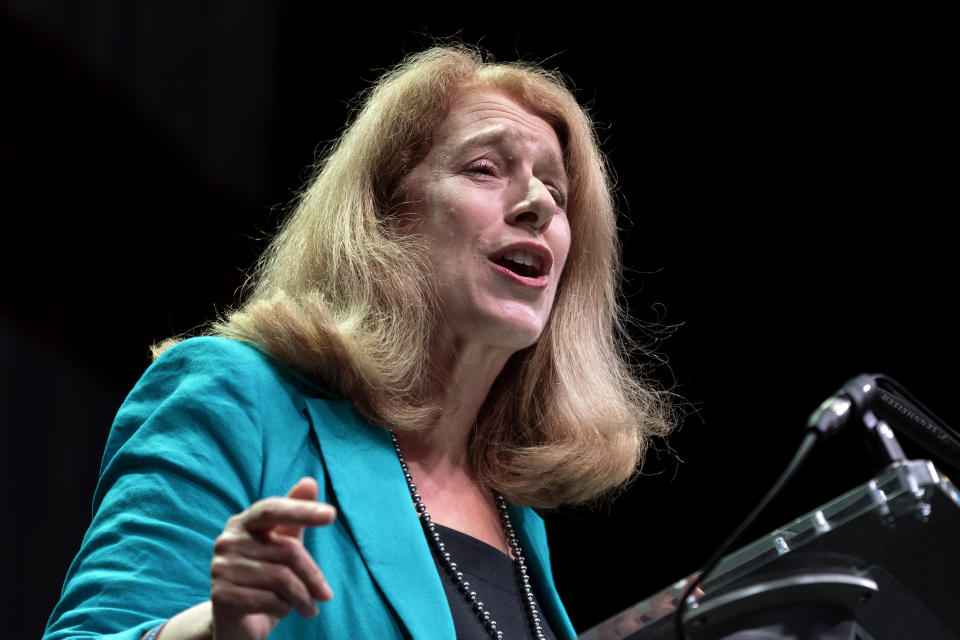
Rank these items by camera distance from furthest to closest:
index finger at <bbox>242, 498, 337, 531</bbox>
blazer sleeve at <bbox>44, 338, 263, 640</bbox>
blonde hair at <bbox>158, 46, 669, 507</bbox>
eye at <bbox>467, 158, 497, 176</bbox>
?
eye at <bbox>467, 158, 497, 176</bbox> < blonde hair at <bbox>158, 46, 669, 507</bbox> < blazer sleeve at <bbox>44, 338, 263, 640</bbox> < index finger at <bbox>242, 498, 337, 531</bbox>

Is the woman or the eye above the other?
the eye

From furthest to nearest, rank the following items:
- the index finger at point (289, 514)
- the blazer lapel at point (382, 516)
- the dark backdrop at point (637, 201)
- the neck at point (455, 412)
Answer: the dark backdrop at point (637, 201), the neck at point (455, 412), the blazer lapel at point (382, 516), the index finger at point (289, 514)

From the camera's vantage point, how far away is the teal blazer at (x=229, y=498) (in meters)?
1.14

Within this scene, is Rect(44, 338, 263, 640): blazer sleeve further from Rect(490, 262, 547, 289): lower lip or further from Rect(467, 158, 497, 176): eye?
Rect(467, 158, 497, 176): eye

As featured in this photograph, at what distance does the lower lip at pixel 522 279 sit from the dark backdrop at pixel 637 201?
2.40ft

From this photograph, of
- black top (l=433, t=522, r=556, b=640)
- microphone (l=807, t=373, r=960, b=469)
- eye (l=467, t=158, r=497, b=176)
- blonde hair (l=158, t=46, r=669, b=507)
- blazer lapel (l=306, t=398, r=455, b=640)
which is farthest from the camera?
eye (l=467, t=158, r=497, b=176)

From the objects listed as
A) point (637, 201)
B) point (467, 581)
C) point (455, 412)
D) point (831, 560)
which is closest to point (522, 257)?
point (455, 412)

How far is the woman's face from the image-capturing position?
167 cm

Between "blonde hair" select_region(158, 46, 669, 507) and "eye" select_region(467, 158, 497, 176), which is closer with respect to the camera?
"blonde hair" select_region(158, 46, 669, 507)

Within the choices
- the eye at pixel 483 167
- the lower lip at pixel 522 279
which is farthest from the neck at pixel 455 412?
the eye at pixel 483 167

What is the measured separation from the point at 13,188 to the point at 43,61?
32 centimetres

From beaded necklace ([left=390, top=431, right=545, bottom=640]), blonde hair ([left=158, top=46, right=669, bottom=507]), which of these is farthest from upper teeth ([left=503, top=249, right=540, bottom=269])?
beaded necklace ([left=390, top=431, right=545, bottom=640])

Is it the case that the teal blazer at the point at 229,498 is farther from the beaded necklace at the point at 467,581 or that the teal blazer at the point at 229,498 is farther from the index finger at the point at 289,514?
the index finger at the point at 289,514

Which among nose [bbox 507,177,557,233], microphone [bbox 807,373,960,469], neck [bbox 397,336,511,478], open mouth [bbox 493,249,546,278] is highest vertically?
nose [bbox 507,177,557,233]
